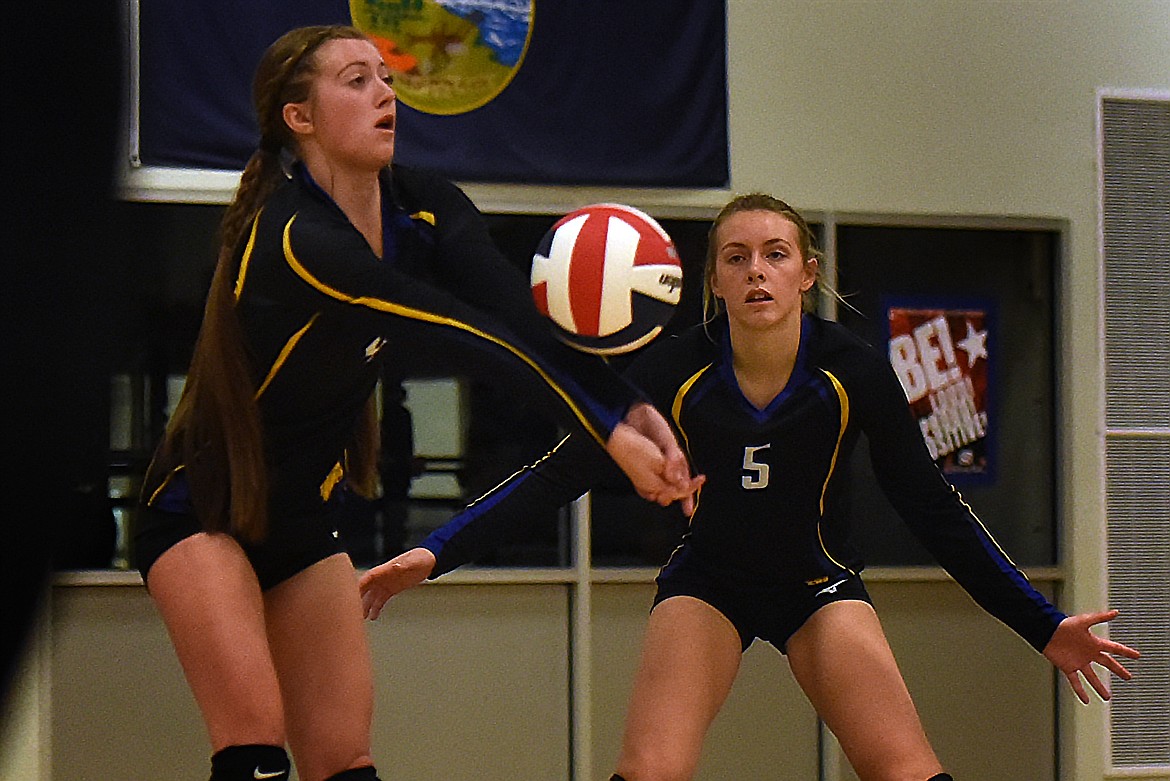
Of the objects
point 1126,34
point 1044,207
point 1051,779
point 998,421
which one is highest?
point 1126,34

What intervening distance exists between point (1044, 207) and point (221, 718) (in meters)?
5.05

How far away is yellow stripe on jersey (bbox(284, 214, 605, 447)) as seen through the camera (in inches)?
114

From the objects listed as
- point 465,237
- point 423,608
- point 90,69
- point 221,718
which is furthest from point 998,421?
point 90,69

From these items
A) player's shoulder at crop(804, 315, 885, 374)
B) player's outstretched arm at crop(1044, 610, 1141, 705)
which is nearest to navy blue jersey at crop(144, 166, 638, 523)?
player's shoulder at crop(804, 315, 885, 374)

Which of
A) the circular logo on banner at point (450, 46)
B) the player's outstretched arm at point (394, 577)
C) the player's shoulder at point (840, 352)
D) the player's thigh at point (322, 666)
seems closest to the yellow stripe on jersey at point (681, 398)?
the player's shoulder at point (840, 352)

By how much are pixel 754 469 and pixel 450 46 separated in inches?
124

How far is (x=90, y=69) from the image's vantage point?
2.52 feet

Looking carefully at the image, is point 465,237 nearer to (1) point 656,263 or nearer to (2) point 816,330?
(1) point 656,263

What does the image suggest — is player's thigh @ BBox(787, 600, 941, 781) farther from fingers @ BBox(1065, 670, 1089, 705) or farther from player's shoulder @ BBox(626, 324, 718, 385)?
player's shoulder @ BBox(626, 324, 718, 385)

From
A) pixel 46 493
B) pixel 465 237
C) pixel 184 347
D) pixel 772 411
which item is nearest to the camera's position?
pixel 46 493

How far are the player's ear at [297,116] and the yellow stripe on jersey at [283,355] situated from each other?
534 mm

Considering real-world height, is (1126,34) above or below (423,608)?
above

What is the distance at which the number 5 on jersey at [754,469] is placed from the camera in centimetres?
396

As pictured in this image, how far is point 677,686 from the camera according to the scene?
3.68 m
